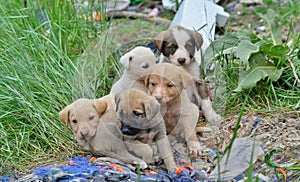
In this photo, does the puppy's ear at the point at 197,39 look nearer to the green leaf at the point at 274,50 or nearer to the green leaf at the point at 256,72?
the green leaf at the point at 256,72

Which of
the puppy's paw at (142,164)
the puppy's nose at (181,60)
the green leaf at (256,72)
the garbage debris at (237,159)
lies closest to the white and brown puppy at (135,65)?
the puppy's nose at (181,60)

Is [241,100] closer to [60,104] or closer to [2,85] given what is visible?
[60,104]

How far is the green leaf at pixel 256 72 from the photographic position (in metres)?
3.70

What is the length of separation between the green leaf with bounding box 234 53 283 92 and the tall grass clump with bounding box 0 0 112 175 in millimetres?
1050

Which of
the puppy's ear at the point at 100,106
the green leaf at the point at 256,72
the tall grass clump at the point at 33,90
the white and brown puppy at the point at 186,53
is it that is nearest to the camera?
the puppy's ear at the point at 100,106

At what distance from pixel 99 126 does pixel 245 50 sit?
4.28 feet

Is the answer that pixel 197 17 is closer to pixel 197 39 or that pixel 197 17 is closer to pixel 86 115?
pixel 197 39

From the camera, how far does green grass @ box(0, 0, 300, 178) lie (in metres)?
3.40

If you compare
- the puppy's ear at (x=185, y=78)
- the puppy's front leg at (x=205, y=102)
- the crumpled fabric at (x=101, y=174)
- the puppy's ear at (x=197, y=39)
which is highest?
the puppy's ear at (x=197, y=39)

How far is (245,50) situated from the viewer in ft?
12.5

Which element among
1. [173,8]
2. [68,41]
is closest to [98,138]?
[68,41]

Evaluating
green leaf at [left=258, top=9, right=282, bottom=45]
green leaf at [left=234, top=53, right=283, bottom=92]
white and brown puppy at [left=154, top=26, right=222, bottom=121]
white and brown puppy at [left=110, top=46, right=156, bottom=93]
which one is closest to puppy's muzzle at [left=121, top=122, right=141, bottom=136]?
white and brown puppy at [left=110, top=46, right=156, bottom=93]

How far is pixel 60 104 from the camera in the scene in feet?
11.7

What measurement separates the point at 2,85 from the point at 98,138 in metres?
0.98
